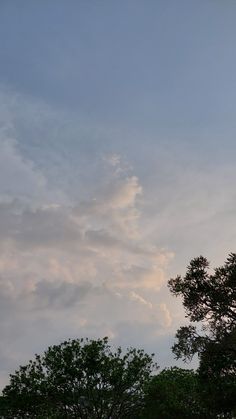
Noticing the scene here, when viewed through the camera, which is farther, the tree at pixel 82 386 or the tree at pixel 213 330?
the tree at pixel 82 386

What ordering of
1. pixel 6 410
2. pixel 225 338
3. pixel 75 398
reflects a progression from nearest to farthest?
pixel 225 338, pixel 75 398, pixel 6 410

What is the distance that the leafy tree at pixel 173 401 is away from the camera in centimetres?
3878

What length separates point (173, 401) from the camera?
133ft

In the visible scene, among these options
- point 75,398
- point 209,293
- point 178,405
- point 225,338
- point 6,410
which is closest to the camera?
point 225,338

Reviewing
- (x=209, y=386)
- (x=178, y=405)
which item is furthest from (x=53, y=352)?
(x=209, y=386)

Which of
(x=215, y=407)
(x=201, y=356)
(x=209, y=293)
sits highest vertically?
(x=209, y=293)

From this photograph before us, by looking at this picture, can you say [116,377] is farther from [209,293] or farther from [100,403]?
[209,293]

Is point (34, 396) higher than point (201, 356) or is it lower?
higher

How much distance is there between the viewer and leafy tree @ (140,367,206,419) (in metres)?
38.8

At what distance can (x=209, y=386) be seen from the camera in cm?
3300

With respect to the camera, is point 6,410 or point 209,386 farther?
point 6,410

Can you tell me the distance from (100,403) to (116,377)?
2.77 meters

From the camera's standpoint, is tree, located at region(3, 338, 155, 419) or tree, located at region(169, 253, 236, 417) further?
tree, located at region(3, 338, 155, 419)

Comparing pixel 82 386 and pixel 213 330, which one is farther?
pixel 82 386
